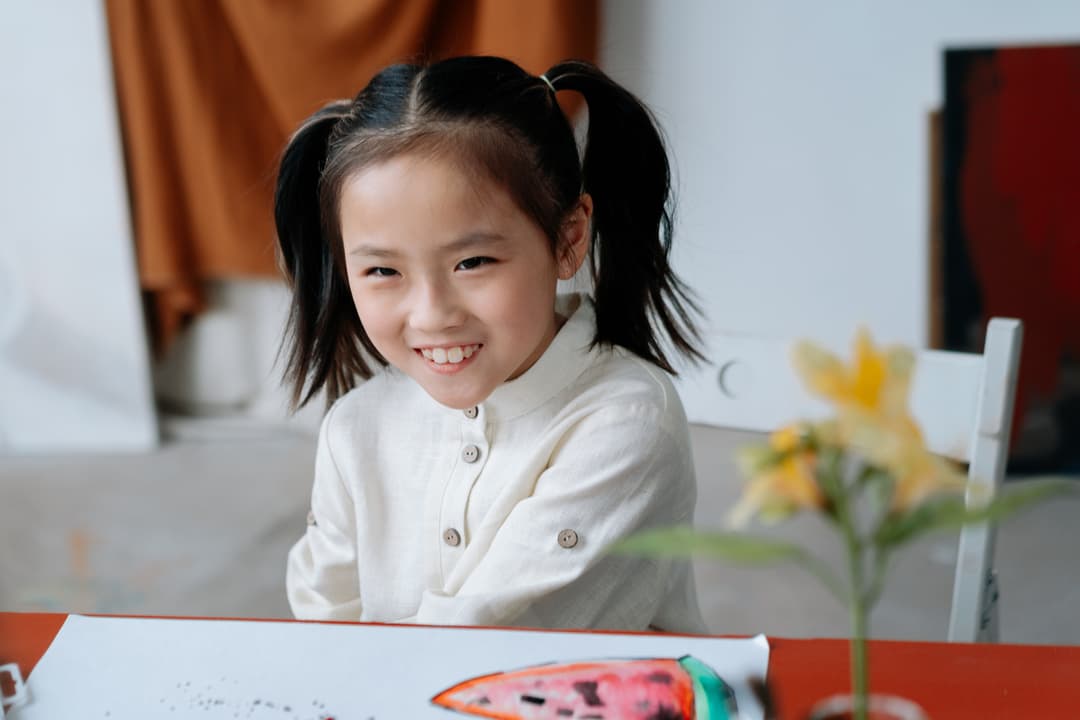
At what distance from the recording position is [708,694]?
54 cm

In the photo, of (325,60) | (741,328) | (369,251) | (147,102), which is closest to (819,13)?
(741,328)

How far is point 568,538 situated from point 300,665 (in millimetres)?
201

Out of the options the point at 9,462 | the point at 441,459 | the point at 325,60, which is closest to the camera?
the point at 441,459

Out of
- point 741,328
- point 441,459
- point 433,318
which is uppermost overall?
point 433,318

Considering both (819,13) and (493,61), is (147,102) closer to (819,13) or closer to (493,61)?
(819,13)

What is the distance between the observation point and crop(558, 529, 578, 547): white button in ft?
2.39

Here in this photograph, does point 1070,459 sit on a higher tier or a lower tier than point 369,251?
lower

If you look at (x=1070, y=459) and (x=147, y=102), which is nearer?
(x=1070, y=459)

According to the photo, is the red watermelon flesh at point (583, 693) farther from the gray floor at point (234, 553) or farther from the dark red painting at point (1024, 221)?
the dark red painting at point (1024, 221)

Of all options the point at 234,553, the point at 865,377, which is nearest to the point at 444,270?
the point at 865,377

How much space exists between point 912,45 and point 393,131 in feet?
4.02

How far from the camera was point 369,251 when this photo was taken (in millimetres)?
692

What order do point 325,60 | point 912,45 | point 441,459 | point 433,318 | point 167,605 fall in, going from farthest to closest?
point 325,60, point 912,45, point 167,605, point 441,459, point 433,318

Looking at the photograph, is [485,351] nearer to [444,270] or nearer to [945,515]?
[444,270]
